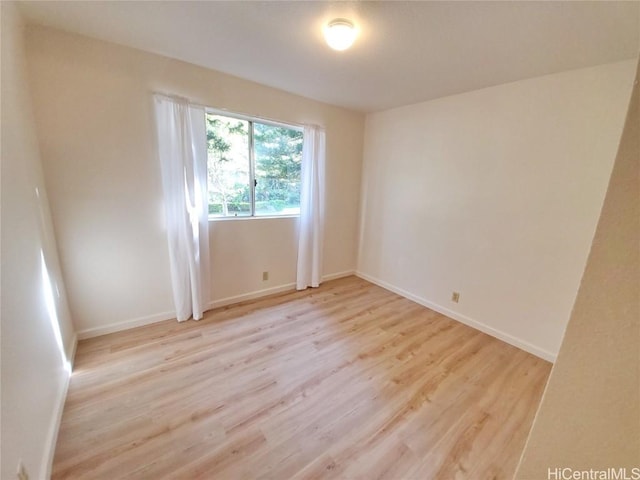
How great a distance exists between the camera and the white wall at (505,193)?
1918mm

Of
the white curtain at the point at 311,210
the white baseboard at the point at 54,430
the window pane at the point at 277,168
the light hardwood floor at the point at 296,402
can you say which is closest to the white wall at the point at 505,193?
the light hardwood floor at the point at 296,402

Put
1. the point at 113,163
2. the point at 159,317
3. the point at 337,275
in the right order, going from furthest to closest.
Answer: the point at 337,275 < the point at 159,317 < the point at 113,163

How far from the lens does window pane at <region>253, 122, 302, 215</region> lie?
2.87 metres

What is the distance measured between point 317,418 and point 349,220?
269cm

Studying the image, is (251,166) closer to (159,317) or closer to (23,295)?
(159,317)

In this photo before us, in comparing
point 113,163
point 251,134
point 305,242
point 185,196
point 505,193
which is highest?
point 251,134

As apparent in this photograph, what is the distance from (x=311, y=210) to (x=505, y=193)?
2.03 meters

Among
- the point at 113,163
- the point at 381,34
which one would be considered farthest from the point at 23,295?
the point at 381,34

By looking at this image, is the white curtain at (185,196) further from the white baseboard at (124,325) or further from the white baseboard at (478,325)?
the white baseboard at (478,325)

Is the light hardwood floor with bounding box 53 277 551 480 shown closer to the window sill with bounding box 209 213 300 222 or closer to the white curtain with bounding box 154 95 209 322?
the white curtain with bounding box 154 95 209 322

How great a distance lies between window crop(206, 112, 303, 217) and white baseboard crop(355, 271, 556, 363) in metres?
1.71

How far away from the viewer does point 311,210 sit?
10.6ft

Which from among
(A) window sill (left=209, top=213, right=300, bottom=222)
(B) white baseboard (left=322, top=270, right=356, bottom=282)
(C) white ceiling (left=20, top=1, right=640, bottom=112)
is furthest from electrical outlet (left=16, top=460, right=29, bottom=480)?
(B) white baseboard (left=322, top=270, right=356, bottom=282)

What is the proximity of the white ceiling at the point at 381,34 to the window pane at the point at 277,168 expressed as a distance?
0.67m
